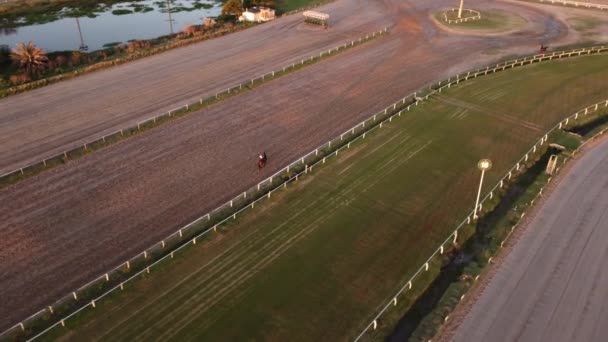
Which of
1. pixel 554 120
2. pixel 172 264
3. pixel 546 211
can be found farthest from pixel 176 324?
pixel 554 120

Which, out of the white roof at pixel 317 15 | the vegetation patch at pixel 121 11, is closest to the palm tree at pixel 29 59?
the vegetation patch at pixel 121 11

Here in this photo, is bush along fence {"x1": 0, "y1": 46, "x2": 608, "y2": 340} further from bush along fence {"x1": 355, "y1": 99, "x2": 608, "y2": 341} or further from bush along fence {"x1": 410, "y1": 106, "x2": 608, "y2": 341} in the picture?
bush along fence {"x1": 410, "y1": 106, "x2": 608, "y2": 341}

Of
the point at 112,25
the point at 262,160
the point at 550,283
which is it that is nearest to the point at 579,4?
the point at 262,160

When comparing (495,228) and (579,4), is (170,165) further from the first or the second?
(579,4)

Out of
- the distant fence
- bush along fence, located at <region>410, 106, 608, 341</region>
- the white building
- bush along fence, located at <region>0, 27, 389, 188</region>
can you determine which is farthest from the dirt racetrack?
the distant fence

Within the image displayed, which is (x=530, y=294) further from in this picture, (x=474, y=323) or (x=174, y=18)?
(x=174, y=18)

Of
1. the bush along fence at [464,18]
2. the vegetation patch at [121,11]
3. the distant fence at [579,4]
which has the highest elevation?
the distant fence at [579,4]

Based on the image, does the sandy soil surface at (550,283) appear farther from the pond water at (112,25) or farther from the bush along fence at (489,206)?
the pond water at (112,25)
